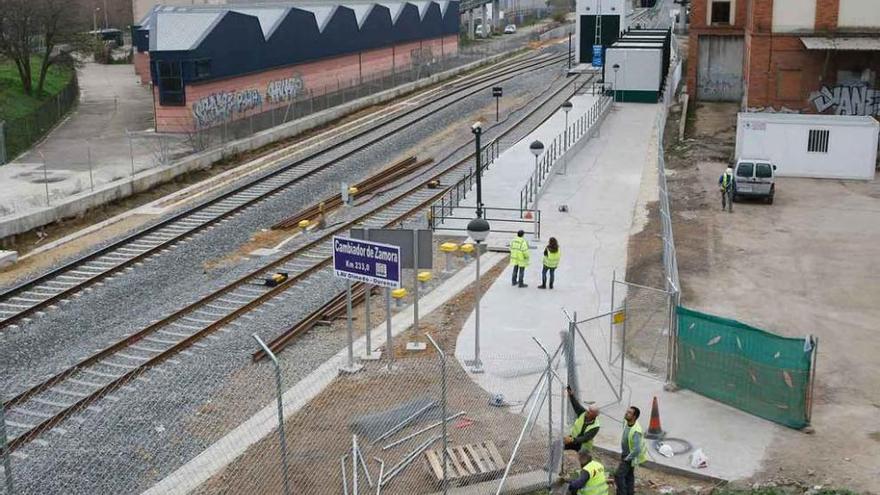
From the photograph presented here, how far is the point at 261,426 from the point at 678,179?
2409cm

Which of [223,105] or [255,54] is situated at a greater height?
[255,54]

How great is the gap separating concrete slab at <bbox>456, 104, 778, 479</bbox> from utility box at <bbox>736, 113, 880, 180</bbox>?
3.85 meters

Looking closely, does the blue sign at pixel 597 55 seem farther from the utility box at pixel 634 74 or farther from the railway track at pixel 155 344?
the railway track at pixel 155 344

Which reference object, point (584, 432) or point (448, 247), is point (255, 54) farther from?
point (584, 432)

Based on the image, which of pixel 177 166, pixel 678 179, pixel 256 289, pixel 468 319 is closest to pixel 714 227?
pixel 678 179

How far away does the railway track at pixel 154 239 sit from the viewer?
22781 mm

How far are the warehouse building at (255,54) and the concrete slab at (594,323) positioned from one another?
52.0ft

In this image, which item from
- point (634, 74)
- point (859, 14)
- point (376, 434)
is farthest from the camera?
point (634, 74)

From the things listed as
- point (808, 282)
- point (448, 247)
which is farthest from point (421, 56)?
point (808, 282)

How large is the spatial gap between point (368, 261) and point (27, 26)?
42.8m

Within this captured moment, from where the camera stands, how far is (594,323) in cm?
2033

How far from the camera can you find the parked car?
105 feet

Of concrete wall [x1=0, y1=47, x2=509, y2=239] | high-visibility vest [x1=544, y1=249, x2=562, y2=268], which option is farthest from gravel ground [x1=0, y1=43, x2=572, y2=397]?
high-visibility vest [x1=544, y1=249, x2=562, y2=268]

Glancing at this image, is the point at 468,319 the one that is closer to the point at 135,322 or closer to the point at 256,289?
the point at 256,289
